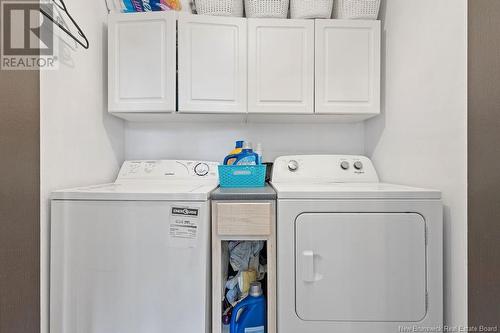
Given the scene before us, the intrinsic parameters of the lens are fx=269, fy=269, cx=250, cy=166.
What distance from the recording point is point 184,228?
118 centimetres

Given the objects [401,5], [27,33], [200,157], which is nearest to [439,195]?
[401,5]

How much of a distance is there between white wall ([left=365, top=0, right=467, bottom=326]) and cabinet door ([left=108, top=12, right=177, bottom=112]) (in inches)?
56.2

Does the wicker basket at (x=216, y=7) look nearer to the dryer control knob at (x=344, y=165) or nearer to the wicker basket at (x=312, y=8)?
the wicker basket at (x=312, y=8)

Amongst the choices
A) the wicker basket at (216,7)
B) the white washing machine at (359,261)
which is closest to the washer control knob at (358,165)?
the white washing machine at (359,261)

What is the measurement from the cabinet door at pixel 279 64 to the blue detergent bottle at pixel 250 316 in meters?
1.15

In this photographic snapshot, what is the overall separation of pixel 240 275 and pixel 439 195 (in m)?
1.04

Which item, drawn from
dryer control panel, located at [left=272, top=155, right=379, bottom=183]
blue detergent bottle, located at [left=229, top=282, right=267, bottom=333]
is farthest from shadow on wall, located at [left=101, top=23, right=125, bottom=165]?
blue detergent bottle, located at [left=229, top=282, right=267, bottom=333]

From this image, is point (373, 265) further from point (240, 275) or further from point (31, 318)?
point (31, 318)

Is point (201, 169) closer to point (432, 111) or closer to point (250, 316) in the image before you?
point (250, 316)

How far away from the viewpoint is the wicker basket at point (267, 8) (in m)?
1.77
